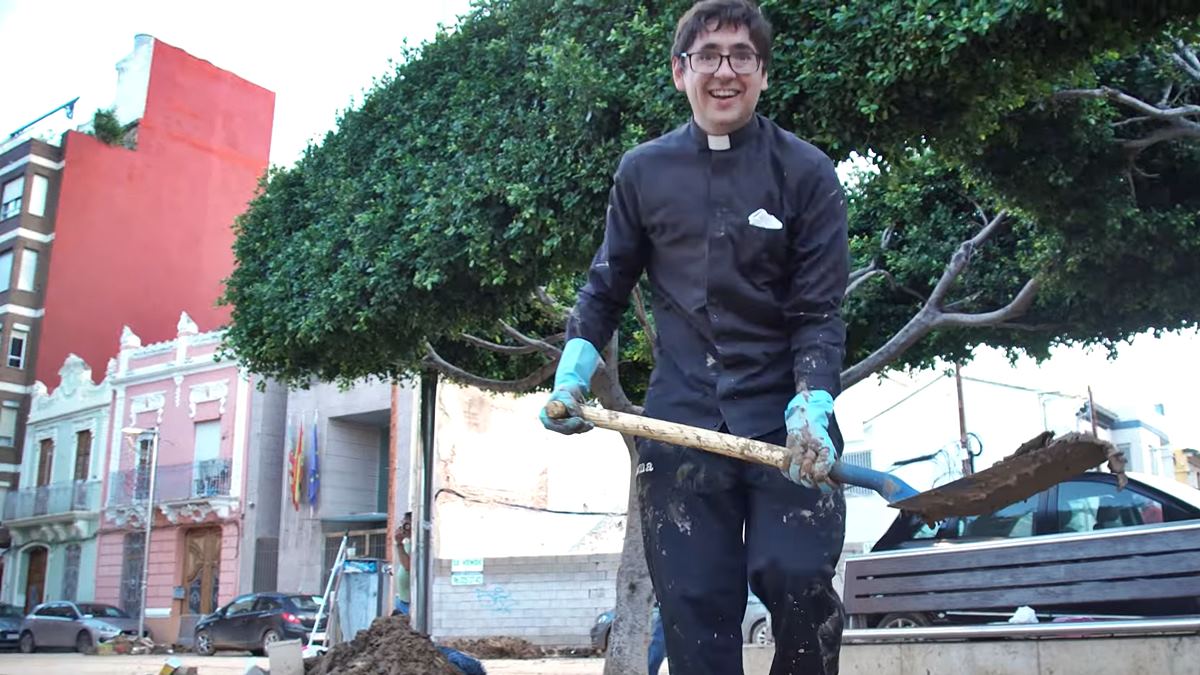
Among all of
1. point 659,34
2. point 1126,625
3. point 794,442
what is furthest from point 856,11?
point 794,442

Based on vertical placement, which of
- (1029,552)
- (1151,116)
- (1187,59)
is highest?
(1187,59)

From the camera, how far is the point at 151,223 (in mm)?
38156

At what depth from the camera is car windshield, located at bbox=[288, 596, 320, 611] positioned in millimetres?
22344

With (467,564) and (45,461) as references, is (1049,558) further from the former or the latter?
(45,461)

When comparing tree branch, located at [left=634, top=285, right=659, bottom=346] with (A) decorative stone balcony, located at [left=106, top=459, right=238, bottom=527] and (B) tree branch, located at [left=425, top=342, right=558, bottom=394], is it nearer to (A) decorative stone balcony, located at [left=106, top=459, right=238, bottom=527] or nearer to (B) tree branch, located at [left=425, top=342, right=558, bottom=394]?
(B) tree branch, located at [left=425, top=342, right=558, bottom=394]

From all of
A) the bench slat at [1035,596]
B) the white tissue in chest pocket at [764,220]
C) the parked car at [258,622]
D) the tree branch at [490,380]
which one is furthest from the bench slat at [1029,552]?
the parked car at [258,622]

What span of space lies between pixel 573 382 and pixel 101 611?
29.5m

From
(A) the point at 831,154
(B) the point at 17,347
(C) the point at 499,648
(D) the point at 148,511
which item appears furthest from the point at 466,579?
(B) the point at 17,347

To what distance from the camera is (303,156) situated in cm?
1232

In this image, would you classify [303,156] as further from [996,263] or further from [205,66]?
[205,66]

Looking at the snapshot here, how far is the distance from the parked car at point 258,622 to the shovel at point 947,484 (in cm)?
2048

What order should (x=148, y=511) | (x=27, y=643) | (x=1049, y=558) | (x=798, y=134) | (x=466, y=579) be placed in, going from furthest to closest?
(x=148, y=511) < (x=27, y=643) < (x=466, y=579) < (x=798, y=134) < (x=1049, y=558)

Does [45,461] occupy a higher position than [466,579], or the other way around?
[45,461]

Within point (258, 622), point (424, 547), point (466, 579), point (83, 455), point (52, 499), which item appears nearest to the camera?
point (466, 579)
